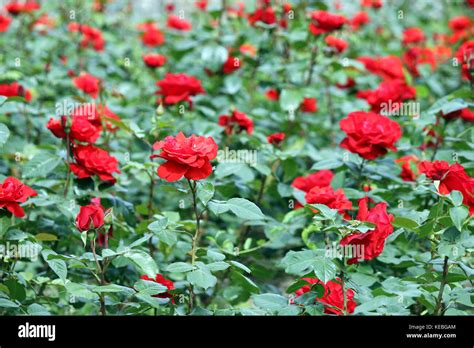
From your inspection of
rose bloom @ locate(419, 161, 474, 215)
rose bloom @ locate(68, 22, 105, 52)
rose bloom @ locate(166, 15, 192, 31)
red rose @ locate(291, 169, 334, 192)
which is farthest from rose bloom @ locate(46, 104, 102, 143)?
rose bloom @ locate(166, 15, 192, 31)

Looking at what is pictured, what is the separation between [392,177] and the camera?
7.90 ft

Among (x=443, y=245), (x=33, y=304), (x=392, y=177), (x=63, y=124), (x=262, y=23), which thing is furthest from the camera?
(x=262, y=23)

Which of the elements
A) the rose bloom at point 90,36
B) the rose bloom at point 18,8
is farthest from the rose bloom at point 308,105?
the rose bloom at point 18,8

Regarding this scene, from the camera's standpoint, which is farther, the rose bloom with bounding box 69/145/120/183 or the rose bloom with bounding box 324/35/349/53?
the rose bloom with bounding box 324/35/349/53

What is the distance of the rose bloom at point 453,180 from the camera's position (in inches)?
72.7

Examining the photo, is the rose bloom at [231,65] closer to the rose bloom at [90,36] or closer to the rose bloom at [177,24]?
the rose bloom at [177,24]

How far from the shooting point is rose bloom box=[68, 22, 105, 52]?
3740 mm

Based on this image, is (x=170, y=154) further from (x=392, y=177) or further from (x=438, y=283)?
(x=392, y=177)

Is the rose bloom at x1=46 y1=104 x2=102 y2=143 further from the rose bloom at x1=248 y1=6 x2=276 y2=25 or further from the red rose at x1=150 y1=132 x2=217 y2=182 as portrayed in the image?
the rose bloom at x1=248 y1=6 x2=276 y2=25

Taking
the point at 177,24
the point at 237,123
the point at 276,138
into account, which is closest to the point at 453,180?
the point at 276,138

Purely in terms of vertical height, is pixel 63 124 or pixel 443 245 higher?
pixel 63 124
